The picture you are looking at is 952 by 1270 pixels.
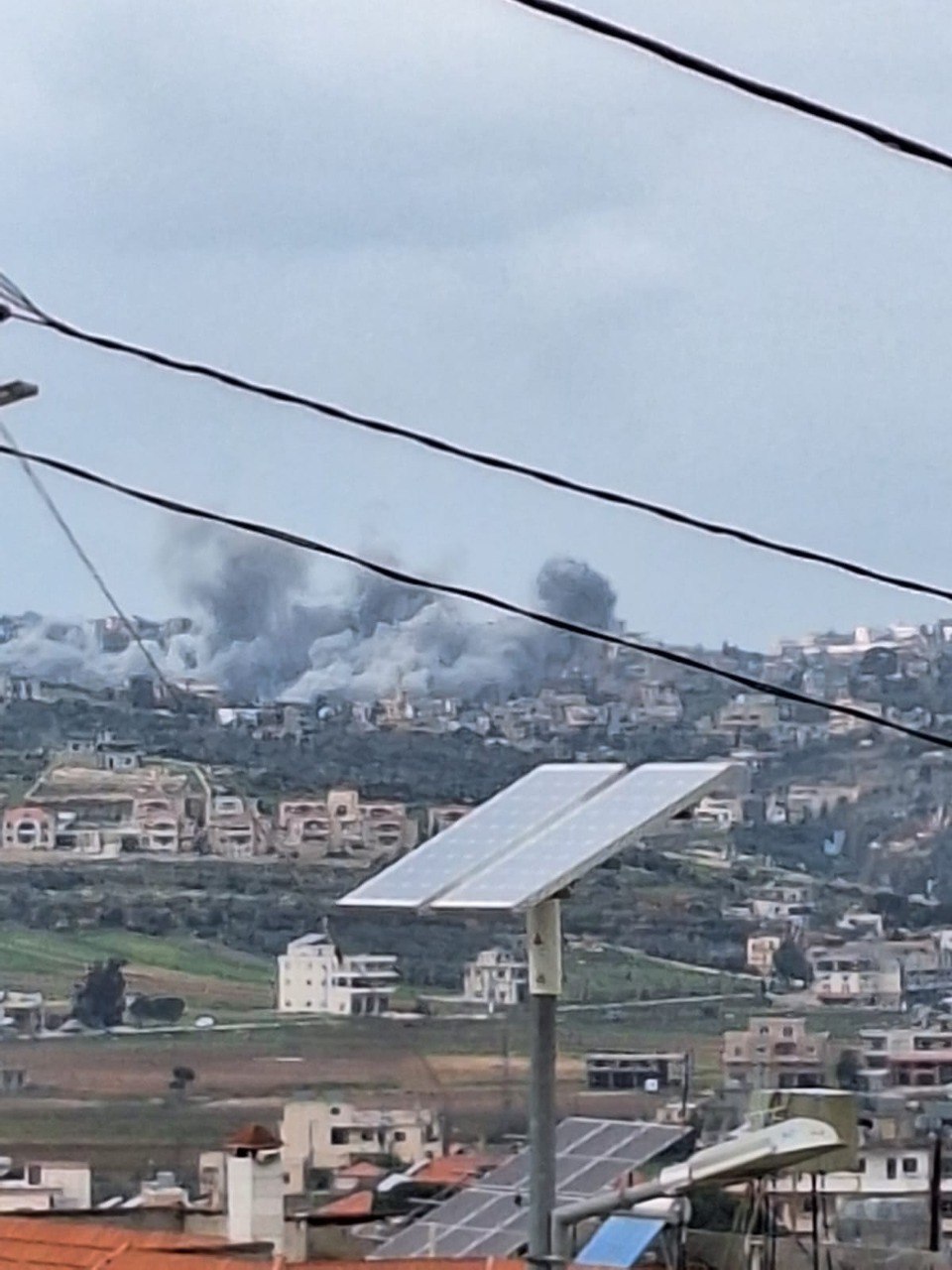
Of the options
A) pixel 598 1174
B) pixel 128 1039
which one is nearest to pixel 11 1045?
pixel 128 1039

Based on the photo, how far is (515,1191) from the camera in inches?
374

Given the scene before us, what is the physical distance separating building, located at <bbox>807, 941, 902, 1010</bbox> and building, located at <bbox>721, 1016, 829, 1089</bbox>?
38 cm

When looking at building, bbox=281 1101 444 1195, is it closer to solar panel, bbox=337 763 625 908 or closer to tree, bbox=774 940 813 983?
tree, bbox=774 940 813 983

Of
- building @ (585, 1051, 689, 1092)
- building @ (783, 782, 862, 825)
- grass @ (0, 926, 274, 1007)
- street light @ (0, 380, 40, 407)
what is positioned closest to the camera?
street light @ (0, 380, 40, 407)

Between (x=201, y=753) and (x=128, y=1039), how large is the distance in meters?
2.54

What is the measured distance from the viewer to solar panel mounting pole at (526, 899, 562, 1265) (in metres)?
5.71

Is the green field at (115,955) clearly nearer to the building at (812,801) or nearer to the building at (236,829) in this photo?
the building at (236,829)

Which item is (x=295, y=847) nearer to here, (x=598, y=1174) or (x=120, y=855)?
(x=120, y=855)

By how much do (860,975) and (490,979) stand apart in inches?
103

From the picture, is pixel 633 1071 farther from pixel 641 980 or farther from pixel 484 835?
pixel 484 835

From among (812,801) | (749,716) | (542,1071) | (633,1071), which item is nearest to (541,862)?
(542,1071)

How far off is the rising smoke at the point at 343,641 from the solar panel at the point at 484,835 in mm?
7344

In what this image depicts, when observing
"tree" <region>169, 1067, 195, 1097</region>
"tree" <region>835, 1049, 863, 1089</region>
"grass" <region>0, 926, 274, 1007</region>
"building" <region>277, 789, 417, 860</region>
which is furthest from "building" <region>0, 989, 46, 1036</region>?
"tree" <region>835, 1049, 863, 1089</region>

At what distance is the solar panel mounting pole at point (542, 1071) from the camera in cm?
571
